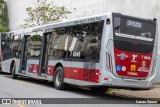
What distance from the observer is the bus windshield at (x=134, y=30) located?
14.0 meters

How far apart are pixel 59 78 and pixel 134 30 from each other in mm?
4679

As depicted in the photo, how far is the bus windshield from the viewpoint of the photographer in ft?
45.9

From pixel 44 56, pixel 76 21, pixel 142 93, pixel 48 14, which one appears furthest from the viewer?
pixel 48 14

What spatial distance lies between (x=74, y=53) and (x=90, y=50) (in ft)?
4.44

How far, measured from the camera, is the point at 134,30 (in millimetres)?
14312

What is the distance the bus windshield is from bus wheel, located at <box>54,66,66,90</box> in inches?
156

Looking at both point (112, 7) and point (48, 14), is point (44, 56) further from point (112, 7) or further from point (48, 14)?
point (48, 14)

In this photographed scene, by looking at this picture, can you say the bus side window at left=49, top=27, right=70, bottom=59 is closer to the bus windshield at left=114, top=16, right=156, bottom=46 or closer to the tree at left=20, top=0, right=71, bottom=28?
the bus windshield at left=114, top=16, right=156, bottom=46

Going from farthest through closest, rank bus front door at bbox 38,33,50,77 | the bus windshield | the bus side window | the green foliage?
the green foliage, bus front door at bbox 38,33,50,77, the bus side window, the bus windshield

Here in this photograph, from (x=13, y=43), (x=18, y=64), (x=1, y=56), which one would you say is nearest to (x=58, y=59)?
(x=18, y=64)

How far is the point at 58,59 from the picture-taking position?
56.4 ft

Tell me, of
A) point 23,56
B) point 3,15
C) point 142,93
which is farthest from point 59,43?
point 3,15

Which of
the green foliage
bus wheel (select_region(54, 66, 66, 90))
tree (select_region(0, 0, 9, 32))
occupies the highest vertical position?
tree (select_region(0, 0, 9, 32))

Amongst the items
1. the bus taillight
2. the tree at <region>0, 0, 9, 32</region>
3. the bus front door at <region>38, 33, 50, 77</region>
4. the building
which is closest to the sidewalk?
the building
